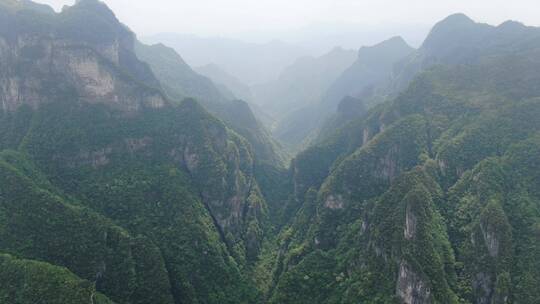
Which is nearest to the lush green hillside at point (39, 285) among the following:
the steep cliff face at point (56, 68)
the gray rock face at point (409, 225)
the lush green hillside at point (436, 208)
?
the lush green hillside at point (436, 208)

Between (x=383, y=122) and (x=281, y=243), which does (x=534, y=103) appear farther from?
(x=281, y=243)

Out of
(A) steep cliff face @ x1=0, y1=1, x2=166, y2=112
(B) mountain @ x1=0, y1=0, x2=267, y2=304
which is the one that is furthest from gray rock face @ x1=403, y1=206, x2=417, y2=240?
(A) steep cliff face @ x1=0, y1=1, x2=166, y2=112

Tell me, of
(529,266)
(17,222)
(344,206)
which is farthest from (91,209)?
(529,266)

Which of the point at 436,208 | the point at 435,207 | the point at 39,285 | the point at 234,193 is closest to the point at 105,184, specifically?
the point at 234,193

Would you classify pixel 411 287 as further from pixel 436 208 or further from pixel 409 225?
pixel 436 208

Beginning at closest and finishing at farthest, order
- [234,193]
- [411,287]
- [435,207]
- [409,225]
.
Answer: [411,287] < [409,225] < [435,207] < [234,193]

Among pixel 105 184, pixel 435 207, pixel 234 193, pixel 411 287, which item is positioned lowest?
pixel 234 193

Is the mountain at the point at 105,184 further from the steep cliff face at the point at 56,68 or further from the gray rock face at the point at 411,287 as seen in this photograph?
the gray rock face at the point at 411,287
